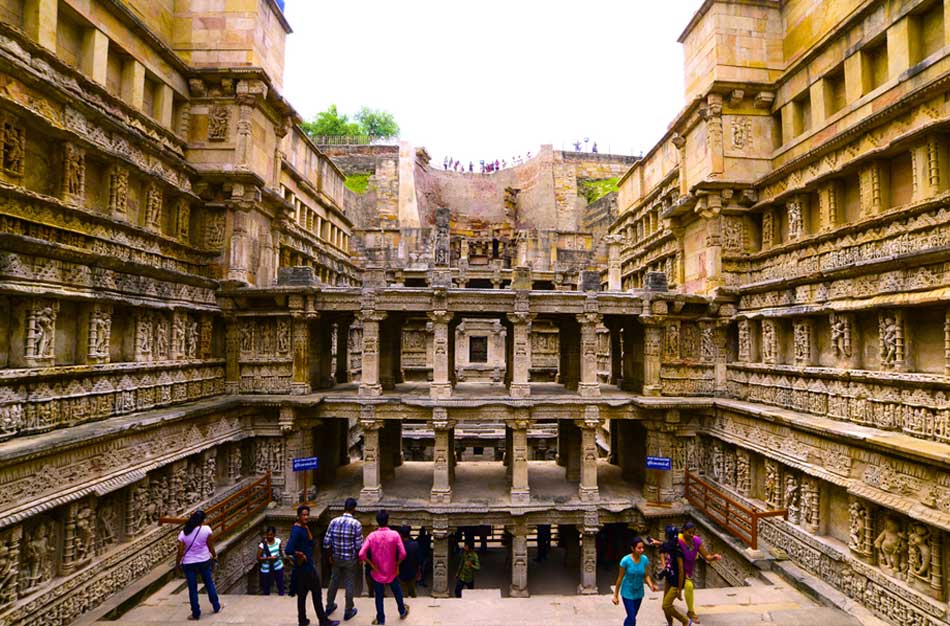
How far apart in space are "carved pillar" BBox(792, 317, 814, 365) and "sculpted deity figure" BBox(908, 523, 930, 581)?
430 centimetres

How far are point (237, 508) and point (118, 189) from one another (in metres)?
7.82

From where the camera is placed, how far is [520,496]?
13.3m

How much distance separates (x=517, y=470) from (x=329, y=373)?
7.51 m

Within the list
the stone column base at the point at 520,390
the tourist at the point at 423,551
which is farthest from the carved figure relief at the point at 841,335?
the tourist at the point at 423,551

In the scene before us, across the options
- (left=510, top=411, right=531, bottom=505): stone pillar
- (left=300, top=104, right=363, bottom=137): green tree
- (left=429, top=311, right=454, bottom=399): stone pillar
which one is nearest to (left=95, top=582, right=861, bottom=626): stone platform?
(left=510, top=411, right=531, bottom=505): stone pillar

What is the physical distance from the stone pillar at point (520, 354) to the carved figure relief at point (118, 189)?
954 cm

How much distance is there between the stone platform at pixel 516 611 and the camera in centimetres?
788

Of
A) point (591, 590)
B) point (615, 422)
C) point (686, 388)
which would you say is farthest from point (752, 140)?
point (591, 590)

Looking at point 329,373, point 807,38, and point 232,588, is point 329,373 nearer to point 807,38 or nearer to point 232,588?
point 232,588

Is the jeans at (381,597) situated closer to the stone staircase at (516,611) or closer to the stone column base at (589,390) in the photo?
the stone staircase at (516,611)

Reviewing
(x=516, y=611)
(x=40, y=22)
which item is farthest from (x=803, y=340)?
(x=40, y=22)

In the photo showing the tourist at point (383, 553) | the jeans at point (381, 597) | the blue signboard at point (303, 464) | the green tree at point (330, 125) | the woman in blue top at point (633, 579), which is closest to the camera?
the woman in blue top at point (633, 579)

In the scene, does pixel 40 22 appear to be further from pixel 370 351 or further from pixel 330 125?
pixel 330 125

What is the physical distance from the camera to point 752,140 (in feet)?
46.3
